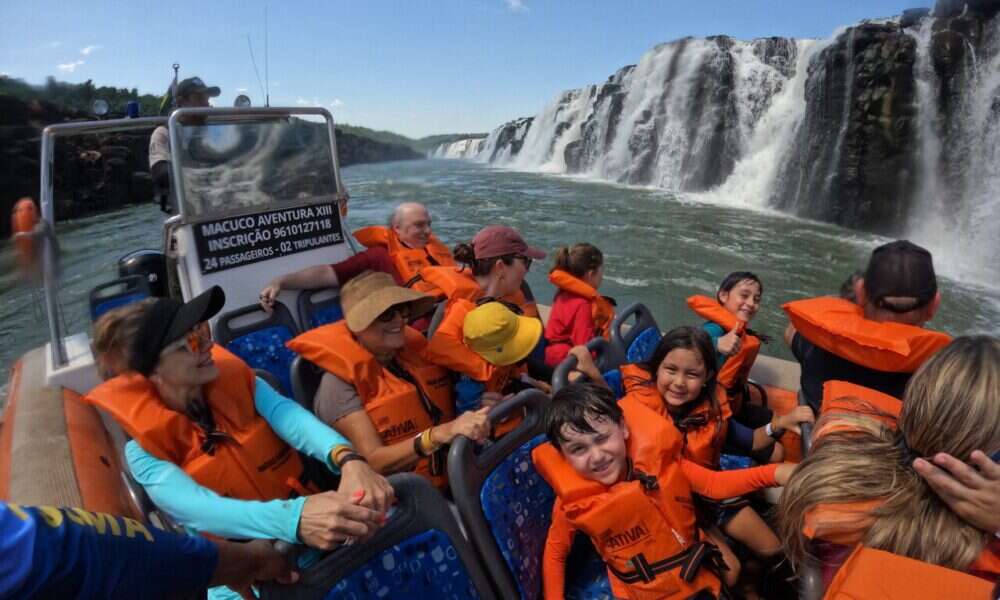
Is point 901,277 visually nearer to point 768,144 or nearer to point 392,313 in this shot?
point 392,313

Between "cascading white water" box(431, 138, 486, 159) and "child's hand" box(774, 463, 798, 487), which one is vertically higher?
"cascading white water" box(431, 138, 486, 159)

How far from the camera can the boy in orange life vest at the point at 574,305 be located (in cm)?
320

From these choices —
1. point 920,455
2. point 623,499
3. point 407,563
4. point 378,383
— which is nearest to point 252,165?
point 378,383

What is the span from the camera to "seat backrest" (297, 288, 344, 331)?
3.57 m

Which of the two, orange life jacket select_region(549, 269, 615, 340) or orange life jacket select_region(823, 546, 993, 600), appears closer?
orange life jacket select_region(823, 546, 993, 600)

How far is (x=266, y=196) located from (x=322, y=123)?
2.75ft

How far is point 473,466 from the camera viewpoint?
1671 mm

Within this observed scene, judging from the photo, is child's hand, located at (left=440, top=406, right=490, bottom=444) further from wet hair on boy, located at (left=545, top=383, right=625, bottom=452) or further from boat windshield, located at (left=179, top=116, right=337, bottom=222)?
boat windshield, located at (left=179, top=116, right=337, bottom=222)

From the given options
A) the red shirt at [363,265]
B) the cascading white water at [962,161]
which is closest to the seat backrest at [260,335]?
the red shirt at [363,265]

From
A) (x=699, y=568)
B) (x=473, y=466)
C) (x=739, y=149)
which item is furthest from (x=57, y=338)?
(x=739, y=149)

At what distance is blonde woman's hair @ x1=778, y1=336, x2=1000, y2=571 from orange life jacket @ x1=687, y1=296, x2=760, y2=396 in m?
1.76

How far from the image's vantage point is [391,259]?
397 cm

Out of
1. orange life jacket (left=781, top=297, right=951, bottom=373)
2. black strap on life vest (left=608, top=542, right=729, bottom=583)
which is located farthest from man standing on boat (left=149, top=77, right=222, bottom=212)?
orange life jacket (left=781, top=297, right=951, bottom=373)

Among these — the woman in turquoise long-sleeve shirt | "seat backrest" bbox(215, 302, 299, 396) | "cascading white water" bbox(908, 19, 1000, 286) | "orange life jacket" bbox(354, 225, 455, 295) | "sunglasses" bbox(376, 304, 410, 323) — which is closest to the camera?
the woman in turquoise long-sleeve shirt
